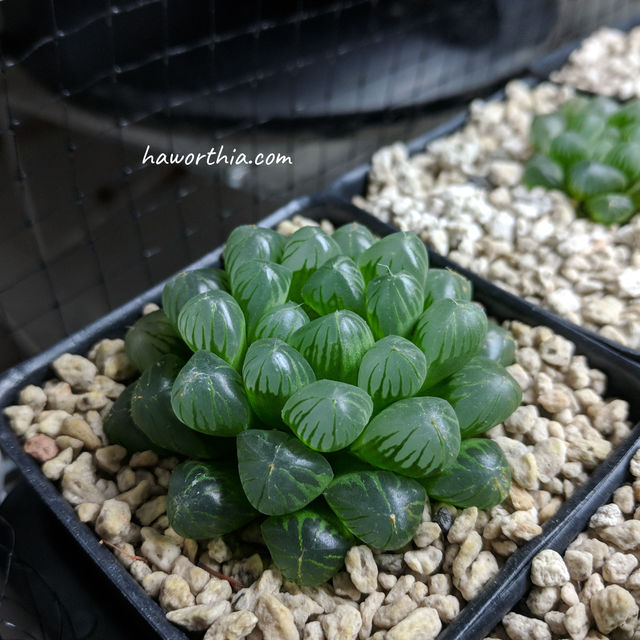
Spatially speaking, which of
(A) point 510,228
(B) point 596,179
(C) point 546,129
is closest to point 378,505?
(A) point 510,228

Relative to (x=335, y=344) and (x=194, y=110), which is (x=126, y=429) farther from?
(x=194, y=110)

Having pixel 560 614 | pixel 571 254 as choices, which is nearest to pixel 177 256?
pixel 571 254

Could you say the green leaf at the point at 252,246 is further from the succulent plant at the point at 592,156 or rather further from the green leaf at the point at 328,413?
the succulent plant at the point at 592,156

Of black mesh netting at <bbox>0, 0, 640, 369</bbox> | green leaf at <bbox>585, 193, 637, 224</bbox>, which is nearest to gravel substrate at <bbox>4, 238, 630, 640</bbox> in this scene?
green leaf at <bbox>585, 193, 637, 224</bbox>

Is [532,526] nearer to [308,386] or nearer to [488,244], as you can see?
[308,386]

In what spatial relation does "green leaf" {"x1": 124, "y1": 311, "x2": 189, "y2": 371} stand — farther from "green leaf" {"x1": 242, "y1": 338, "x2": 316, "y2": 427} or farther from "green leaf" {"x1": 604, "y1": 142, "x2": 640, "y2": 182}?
"green leaf" {"x1": 604, "y1": 142, "x2": 640, "y2": 182}

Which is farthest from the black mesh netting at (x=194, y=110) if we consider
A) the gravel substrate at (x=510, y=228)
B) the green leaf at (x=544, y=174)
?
the green leaf at (x=544, y=174)

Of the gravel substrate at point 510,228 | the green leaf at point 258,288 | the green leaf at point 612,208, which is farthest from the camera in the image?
the green leaf at point 612,208
